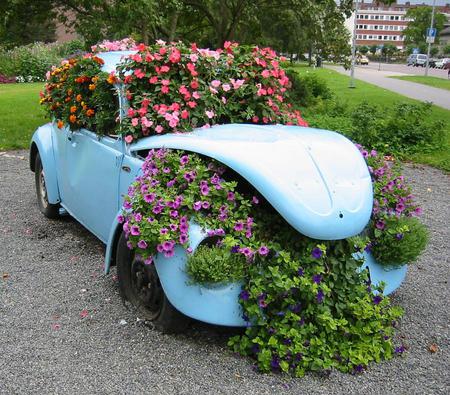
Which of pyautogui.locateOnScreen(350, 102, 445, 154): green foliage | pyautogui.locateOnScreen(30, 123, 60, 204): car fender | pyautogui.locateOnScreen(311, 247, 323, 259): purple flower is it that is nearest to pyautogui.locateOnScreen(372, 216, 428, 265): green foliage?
pyautogui.locateOnScreen(311, 247, 323, 259): purple flower

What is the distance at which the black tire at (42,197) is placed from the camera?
5.79 m

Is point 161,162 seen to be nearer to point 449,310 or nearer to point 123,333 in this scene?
point 123,333

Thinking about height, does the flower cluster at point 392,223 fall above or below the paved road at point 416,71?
above

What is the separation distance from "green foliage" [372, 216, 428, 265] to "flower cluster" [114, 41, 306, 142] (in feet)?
4.51

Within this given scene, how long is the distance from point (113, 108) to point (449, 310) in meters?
2.91

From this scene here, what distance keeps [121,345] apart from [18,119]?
454 inches

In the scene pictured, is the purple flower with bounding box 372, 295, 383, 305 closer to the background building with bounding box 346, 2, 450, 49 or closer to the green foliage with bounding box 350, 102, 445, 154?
the green foliage with bounding box 350, 102, 445, 154

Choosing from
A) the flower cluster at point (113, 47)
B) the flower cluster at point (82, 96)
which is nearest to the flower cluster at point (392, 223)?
the flower cluster at point (82, 96)

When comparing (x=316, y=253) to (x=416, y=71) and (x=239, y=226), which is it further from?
(x=416, y=71)

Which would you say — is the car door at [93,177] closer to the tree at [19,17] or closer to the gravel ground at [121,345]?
the gravel ground at [121,345]

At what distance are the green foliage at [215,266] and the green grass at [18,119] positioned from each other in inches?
334

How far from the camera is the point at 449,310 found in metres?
3.94

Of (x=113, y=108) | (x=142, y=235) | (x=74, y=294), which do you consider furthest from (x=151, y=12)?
(x=142, y=235)

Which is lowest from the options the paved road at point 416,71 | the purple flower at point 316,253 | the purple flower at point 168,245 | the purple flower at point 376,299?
the paved road at point 416,71
